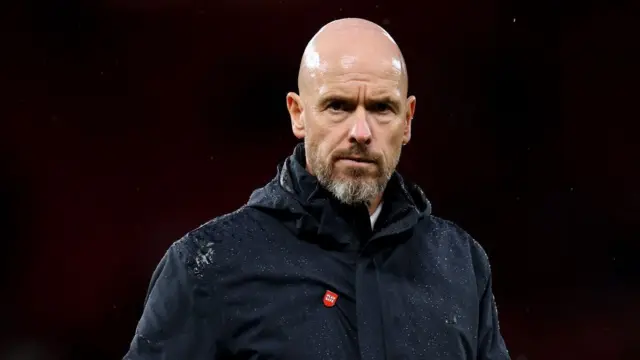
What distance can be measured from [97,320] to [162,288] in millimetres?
1197

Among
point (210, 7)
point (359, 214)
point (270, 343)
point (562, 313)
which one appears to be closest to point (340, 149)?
point (359, 214)

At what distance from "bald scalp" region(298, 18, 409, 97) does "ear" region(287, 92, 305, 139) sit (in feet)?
0.06

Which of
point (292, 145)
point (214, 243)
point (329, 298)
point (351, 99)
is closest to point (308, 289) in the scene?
point (329, 298)

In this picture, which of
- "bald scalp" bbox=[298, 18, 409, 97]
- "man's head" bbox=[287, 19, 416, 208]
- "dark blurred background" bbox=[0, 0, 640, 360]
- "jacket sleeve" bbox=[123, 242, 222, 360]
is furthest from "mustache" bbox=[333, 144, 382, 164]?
"dark blurred background" bbox=[0, 0, 640, 360]

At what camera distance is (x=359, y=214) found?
1.17m

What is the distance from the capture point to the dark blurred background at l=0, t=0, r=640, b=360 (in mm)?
2234

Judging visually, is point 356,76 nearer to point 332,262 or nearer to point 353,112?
point 353,112

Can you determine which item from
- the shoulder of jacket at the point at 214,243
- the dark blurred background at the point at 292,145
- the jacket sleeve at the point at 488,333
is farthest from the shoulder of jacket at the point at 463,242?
the dark blurred background at the point at 292,145

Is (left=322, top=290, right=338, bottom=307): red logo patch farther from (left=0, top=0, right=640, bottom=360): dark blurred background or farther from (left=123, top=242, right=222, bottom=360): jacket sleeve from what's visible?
(left=0, top=0, right=640, bottom=360): dark blurred background

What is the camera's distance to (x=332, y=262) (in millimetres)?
1136

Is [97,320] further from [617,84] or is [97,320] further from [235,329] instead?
[617,84]

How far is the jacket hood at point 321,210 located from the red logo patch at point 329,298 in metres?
Result: 0.07

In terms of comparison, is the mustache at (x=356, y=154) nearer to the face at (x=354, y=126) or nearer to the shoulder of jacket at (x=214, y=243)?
the face at (x=354, y=126)

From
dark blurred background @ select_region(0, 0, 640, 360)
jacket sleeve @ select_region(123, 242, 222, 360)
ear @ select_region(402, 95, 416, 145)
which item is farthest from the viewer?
dark blurred background @ select_region(0, 0, 640, 360)
